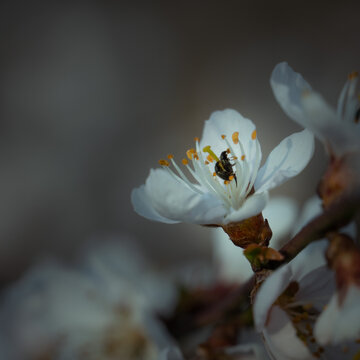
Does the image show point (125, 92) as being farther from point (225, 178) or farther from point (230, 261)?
point (225, 178)

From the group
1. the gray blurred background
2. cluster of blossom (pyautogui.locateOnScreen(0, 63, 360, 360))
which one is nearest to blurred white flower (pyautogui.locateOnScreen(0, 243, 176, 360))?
cluster of blossom (pyautogui.locateOnScreen(0, 63, 360, 360))

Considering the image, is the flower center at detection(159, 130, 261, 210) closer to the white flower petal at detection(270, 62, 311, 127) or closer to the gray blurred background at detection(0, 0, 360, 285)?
the white flower petal at detection(270, 62, 311, 127)

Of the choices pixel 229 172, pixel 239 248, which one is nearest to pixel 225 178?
pixel 229 172

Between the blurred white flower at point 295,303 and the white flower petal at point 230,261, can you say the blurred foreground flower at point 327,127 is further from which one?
the white flower petal at point 230,261

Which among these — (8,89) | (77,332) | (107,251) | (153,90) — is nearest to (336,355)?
(77,332)

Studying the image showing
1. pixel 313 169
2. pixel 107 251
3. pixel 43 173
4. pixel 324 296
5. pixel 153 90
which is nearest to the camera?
pixel 324 296

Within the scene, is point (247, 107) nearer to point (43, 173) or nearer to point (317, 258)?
point (43, 173)

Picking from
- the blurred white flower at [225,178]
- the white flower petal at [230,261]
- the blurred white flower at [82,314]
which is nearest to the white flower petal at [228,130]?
the blurred white flower at [225,178]
